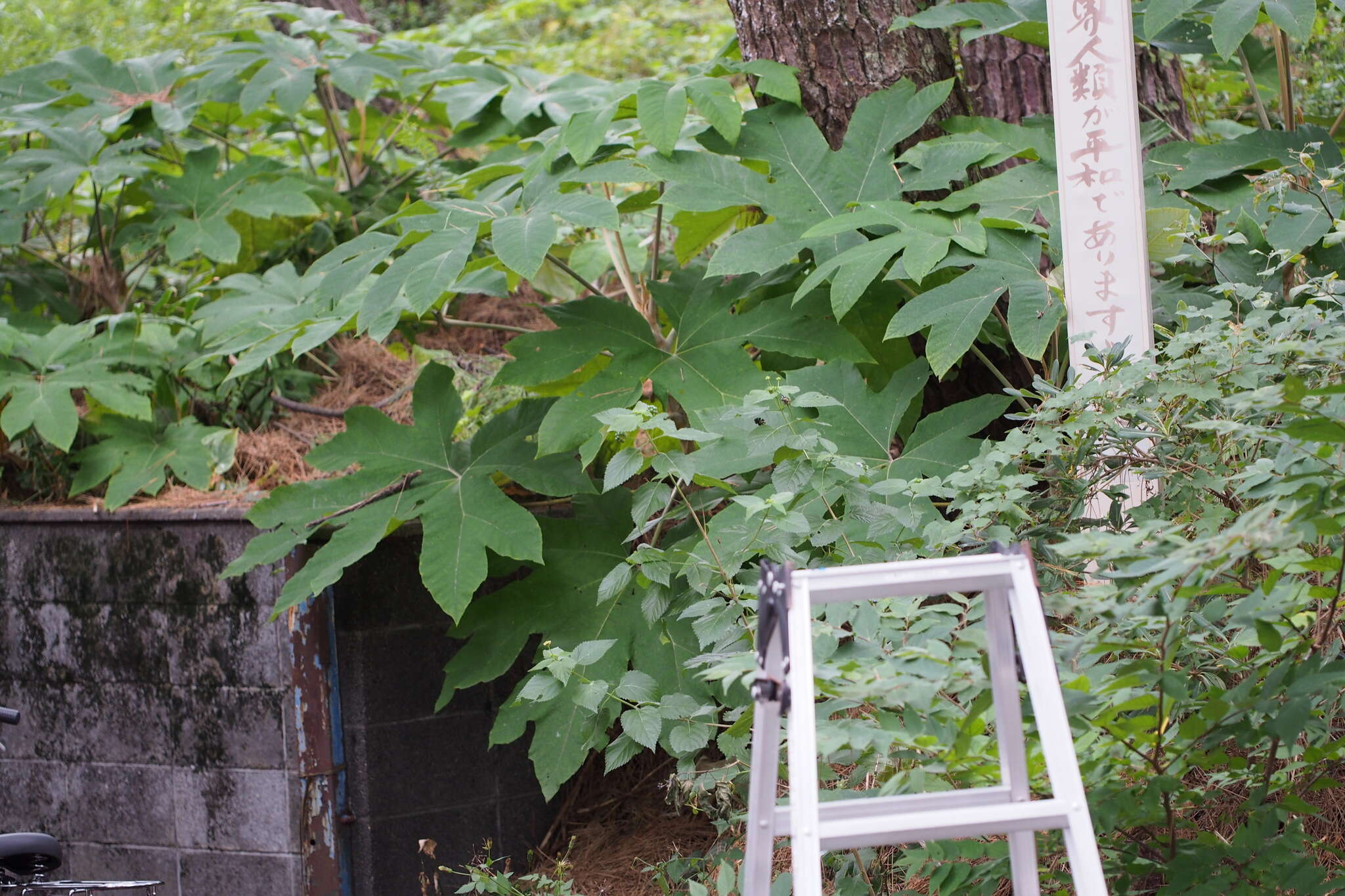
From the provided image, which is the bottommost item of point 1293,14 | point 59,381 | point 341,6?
point 59,381

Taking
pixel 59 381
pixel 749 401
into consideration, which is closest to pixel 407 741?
pixel 59 381

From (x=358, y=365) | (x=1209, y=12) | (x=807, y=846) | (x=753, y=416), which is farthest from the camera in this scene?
(x=358, y=365)

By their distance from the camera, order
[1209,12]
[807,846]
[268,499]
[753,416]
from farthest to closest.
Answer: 1. [268,499]
2. [1209,12]
3. [753,416]
4. [807,846]

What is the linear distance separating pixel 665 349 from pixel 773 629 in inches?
61.3

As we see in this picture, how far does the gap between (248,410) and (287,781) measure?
1243 mm

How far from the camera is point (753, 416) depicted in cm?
196

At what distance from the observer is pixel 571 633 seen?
2508mm

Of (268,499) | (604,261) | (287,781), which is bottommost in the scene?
(287,781)

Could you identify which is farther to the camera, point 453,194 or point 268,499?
point 453,194

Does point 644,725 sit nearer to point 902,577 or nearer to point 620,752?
point 620,752

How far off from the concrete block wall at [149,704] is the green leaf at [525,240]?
1.19 metres

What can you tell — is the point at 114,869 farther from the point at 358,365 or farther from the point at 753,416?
the point at 753,416

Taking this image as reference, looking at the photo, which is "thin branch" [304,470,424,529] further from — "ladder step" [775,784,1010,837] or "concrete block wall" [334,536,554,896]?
"ladder step" [775,784,1010,837]

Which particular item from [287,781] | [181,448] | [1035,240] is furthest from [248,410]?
[1035,240]
